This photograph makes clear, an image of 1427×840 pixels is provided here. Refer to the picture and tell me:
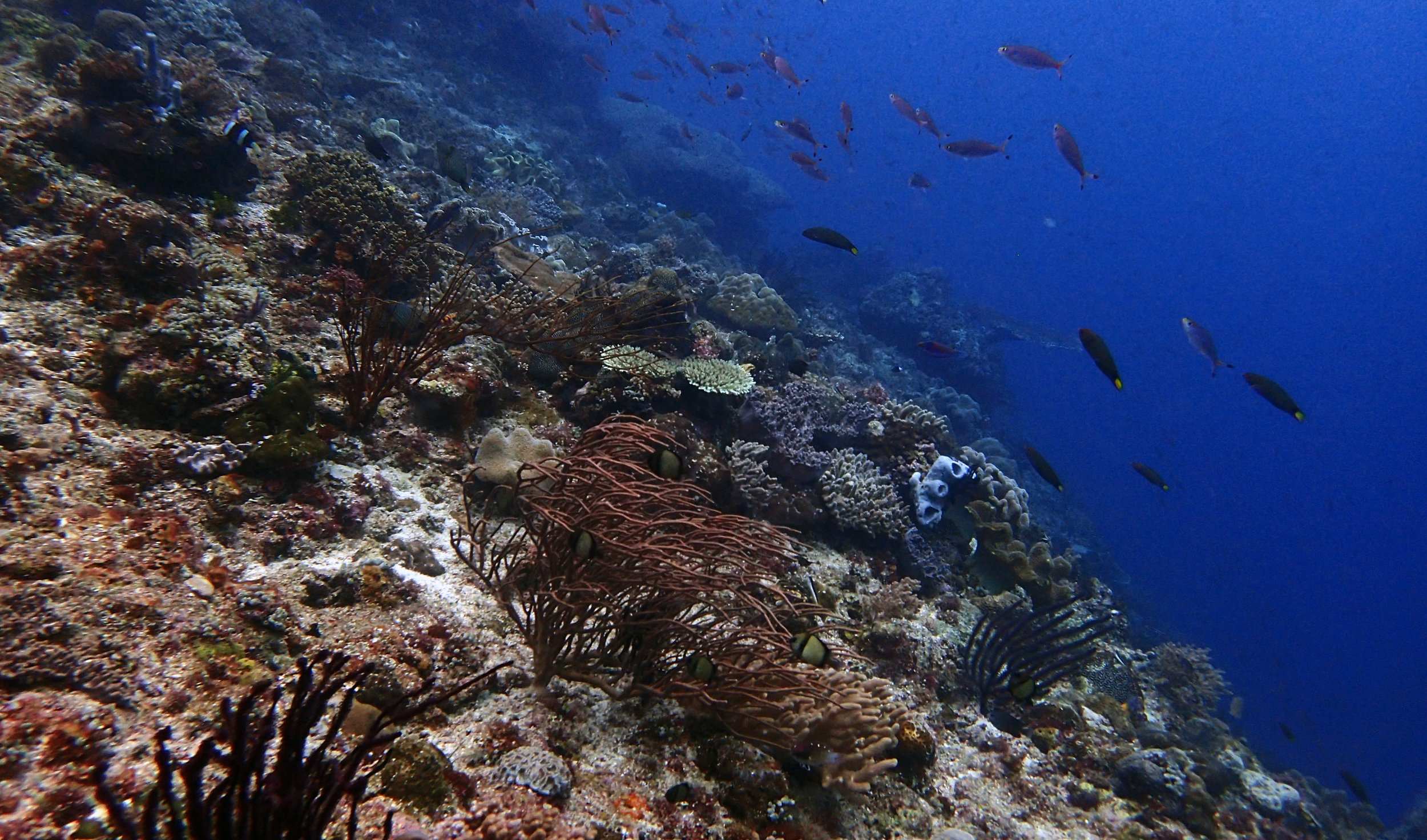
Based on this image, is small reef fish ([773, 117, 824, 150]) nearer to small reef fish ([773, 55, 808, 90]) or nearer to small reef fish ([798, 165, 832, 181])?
small reef fish ([798, 165, 832, 181])

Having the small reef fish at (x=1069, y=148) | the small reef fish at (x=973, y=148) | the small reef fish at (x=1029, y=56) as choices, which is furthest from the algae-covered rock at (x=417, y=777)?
the small reef fish at (x=1029, y=56)

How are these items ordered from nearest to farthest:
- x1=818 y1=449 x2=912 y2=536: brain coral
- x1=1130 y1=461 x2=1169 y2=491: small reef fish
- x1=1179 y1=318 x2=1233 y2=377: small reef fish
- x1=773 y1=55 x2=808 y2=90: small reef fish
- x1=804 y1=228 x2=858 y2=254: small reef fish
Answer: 1. x1=818 y1=449 x2=912 y2=536: brain coral
2. x1=804 y1=228 x2=858 y2=254: small reef fish
3. x1=1179 y1=318 x2=1233 y2=377: small reef fish
4. x1=1130 y1=461 x2=1169 y2=491: small reef fish
5. x1=773 y1=55 x2=808 y2=90: small reef fish

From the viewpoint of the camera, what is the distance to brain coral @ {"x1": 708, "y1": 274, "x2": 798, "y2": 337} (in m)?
11.4

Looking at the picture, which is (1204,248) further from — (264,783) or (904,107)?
(264,783)

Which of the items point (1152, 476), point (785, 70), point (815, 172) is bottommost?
point (1152, 476)

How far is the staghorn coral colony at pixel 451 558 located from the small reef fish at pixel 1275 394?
2.89 m

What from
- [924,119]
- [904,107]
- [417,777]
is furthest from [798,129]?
[417,777]

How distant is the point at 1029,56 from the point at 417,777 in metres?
14.3

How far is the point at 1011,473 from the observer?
1488 cm

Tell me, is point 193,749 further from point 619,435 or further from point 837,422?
point 837,422

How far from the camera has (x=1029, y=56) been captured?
10.9 metres

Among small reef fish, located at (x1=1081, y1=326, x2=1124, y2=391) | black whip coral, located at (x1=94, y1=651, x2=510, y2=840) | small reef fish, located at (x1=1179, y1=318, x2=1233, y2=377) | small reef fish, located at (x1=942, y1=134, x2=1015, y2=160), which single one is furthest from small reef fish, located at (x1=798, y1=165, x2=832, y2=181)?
black whip coral, located at (x1=94, y1=651, x2=510, y2=840)

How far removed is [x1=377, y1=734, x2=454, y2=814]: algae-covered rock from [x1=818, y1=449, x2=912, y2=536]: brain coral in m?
4.76

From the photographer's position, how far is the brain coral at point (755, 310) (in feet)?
37.4
